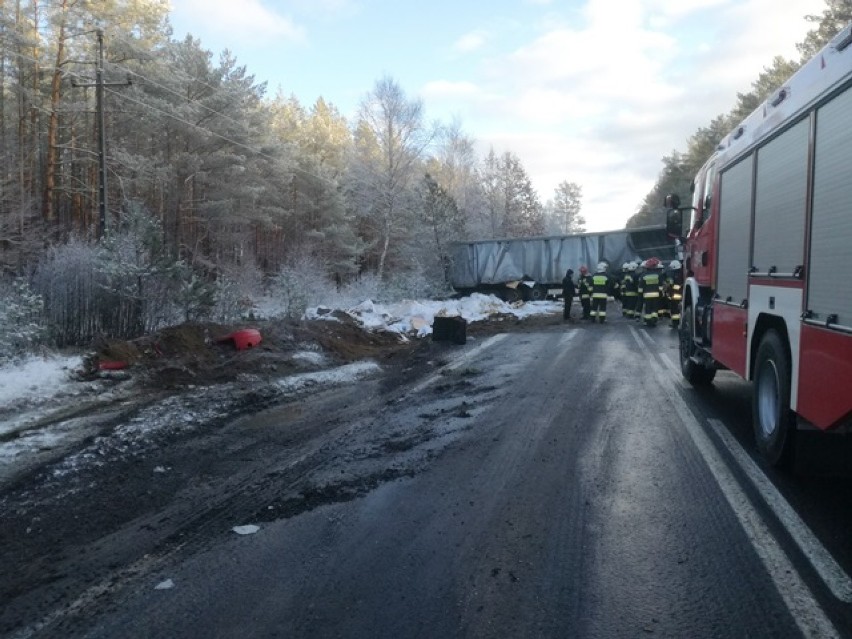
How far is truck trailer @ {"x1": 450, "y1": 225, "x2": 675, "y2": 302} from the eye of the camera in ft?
94.1

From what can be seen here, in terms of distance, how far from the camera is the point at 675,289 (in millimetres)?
17781

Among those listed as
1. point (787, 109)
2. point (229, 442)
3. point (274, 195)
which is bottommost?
point (229, 442)

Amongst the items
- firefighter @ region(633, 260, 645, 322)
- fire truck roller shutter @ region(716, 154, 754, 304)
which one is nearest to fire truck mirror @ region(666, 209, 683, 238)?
fire truck roller shutter @ region(716, 154, 754, 304)

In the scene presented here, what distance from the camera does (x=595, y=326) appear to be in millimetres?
18875

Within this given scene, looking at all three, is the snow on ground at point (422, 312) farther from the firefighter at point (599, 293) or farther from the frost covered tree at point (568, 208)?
the frost covered tree at point (568, 208)

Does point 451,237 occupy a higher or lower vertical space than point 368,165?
lower

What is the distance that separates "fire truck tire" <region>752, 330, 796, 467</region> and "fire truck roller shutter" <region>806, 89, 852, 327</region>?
0.77m

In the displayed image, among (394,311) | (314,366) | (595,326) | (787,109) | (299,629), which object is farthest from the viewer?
(394,311)

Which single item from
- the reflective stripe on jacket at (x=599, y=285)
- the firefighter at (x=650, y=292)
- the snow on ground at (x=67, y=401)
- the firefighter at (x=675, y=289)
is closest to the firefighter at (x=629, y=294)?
the firefighter at (x=675, y=289)

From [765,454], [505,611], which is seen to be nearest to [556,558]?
[505,611]

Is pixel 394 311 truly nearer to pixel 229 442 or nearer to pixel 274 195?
pixel 229 442

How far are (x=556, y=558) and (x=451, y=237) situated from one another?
3200 centimetres

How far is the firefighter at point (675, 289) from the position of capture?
56.1 feet

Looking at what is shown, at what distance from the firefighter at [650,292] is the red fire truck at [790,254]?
10.5 meters
